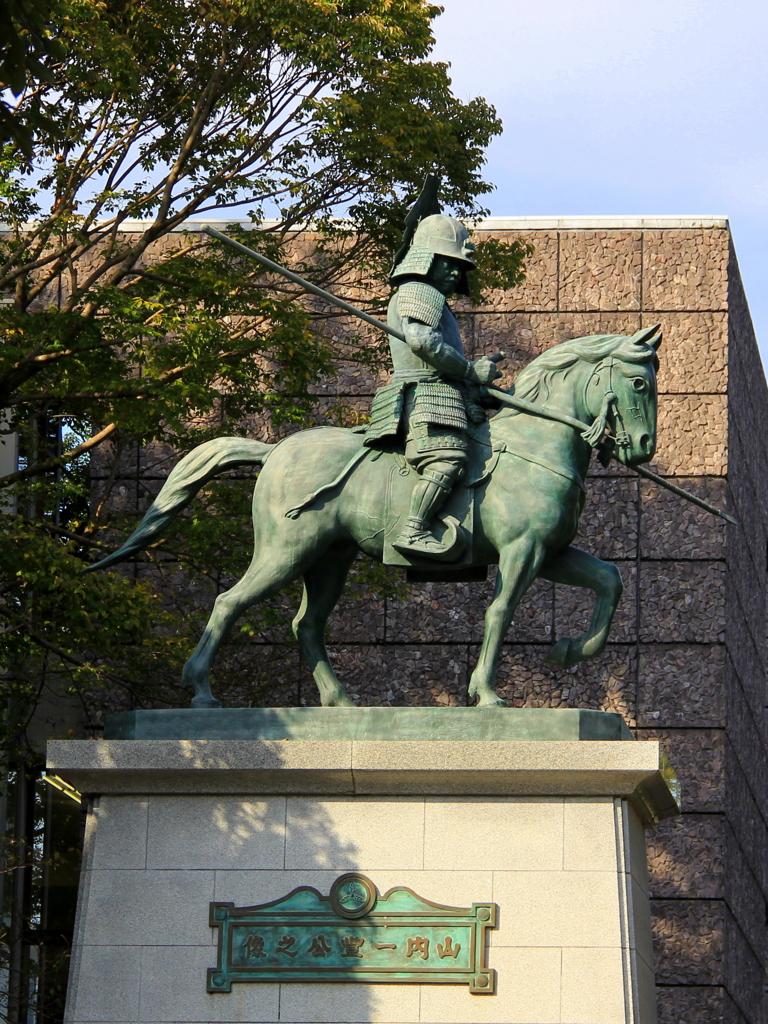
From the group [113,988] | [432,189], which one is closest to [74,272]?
[432,189]

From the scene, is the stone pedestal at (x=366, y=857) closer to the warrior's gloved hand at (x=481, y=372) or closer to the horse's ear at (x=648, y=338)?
the warrior's gloved hand at (x=481, y=372)

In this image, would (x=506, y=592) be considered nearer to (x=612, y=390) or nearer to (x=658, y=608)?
(x=612, y=390)

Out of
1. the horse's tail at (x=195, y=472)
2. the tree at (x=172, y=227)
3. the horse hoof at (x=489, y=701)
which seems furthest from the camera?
the tree at (x=172, y=227)

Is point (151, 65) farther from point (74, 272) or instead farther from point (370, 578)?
point (370, 578)

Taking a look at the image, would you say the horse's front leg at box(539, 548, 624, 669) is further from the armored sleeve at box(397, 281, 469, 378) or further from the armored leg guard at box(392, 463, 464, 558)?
the armored sleeve at box(397, 281, 469, 378)

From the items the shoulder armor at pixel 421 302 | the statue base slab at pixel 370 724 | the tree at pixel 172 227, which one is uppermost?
the tree at pixel 172 227

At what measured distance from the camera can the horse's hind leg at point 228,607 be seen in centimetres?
1084

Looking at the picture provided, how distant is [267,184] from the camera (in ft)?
55.0

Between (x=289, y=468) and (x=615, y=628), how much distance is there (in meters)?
8.63

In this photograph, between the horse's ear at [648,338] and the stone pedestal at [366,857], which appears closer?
the stone pedestal at [366,857]

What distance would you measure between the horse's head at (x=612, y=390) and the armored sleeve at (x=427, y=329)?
1.63ft

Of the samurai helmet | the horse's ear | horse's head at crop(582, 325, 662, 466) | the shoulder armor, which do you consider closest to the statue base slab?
horse's head at crop(582, 325, 662, 466)

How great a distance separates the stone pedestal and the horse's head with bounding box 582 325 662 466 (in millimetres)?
1829

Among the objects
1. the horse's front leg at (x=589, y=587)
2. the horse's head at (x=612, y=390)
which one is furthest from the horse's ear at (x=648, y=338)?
the horse's front leg at (x=589, y=587)
